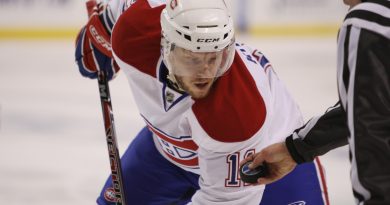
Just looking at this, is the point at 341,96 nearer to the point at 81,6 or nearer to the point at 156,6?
the point at 156,6

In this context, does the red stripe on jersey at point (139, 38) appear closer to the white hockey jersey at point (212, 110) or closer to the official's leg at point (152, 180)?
the white hockey jersey at point (212, 110)

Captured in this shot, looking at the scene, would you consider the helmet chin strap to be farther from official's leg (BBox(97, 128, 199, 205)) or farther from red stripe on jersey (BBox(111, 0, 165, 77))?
official's leg (BBox(97, 128, 199, 205))

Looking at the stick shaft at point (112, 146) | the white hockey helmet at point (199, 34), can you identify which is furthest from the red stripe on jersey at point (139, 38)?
the stick shaft at point (112, 146)

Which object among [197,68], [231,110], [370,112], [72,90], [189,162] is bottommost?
[72,90]

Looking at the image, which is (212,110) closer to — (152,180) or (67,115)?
(152,180)

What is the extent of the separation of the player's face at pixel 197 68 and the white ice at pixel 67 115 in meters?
1.12

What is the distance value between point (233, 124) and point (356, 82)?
2.42ft

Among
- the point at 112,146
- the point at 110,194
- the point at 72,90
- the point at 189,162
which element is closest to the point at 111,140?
the point at 112,146

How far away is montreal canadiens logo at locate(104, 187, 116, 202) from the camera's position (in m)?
2.45

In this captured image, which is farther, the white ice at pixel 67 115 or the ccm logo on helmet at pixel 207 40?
the white ice at pixel 67 115

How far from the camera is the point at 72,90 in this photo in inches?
184

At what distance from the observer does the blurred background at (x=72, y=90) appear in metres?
3.09

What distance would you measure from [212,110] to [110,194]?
737 millimetres

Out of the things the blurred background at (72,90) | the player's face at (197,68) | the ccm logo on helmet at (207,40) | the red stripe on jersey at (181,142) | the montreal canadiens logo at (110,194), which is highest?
the ccm logo on helmet at (207,40)
